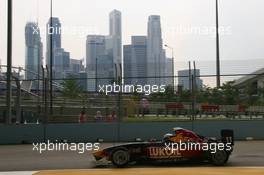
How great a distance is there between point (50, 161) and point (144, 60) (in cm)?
944

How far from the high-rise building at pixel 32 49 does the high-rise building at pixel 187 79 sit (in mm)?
6677

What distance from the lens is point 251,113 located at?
23.3 m

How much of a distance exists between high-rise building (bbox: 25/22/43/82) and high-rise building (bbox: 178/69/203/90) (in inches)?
263

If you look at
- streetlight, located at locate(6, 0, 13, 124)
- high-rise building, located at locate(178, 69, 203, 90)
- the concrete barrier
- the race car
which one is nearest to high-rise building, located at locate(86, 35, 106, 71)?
the concrete barrier

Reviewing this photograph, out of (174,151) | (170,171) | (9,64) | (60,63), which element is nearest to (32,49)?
(60,63)

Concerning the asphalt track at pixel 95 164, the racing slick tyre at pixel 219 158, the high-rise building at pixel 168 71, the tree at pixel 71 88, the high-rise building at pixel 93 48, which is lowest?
the asphalt track at pixel 95 164

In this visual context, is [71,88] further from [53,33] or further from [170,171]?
[170,171]

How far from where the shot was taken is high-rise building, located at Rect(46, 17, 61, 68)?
1024 inches

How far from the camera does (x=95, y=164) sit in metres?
14.1

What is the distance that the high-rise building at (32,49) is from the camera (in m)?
24.6

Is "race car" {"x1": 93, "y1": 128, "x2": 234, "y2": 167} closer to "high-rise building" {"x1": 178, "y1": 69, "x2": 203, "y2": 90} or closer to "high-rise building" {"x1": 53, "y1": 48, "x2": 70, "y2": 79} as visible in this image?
A: "high-rise building" {"x1": 178, "y1": 69, "x2": 203, "y2": 90}

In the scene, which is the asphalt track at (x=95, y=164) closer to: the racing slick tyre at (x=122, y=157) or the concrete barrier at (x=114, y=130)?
the racing slick tyre at (x=122, y=157)

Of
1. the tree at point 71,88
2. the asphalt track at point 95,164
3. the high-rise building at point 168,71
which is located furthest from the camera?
the tree at point 71,88

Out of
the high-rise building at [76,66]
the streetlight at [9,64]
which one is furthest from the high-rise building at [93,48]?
the streetlight at [9,64]
